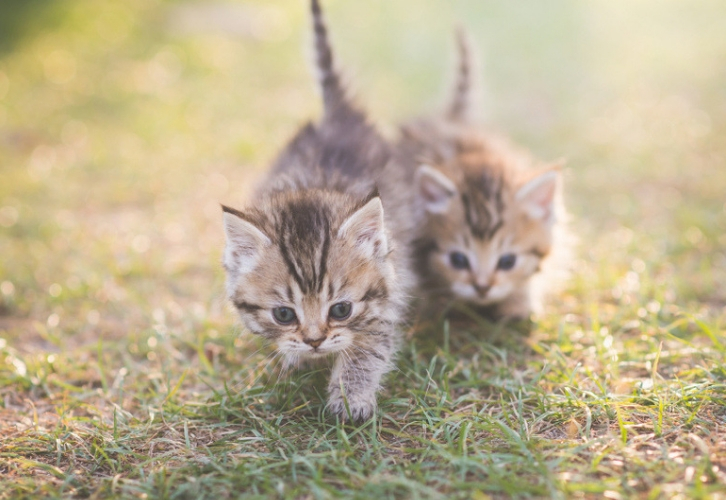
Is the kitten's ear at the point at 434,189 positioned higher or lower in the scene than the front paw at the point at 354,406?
higher

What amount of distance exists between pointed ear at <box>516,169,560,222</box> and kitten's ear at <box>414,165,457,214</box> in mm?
Answer: 414

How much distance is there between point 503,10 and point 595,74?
10.3 feet

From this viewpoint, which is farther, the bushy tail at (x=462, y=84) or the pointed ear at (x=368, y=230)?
the bushy tail at (x=462, y=84)

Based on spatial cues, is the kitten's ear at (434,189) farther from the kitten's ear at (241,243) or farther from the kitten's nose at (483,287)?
the kitten's ear at (241,243)

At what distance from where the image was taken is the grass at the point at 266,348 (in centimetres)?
238

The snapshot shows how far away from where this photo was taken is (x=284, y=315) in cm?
272

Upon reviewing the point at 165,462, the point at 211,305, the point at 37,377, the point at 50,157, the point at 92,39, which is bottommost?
the point at 165,462

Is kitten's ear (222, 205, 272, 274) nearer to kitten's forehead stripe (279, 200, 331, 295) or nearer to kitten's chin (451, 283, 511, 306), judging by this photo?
kitten's forehead stripe (279, 200, 331, 295)

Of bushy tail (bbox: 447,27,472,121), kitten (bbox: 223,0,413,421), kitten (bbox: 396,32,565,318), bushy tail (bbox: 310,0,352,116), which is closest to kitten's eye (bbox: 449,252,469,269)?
kitten (bbox: 396,32,565,318)

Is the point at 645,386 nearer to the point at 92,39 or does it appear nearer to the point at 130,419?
the point at 130,419

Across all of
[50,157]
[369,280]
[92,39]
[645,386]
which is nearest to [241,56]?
[92,39]

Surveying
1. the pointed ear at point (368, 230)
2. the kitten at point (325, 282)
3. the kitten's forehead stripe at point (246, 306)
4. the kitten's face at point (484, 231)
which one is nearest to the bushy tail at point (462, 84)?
the kitten's face at point (484, 231)

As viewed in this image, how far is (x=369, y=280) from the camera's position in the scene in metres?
A: 2.76

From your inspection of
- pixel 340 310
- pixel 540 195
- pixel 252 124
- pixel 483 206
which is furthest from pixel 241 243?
pixel 252 124
